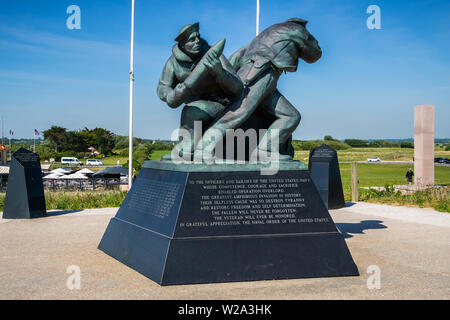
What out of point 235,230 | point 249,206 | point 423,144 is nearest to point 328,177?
point 423,144

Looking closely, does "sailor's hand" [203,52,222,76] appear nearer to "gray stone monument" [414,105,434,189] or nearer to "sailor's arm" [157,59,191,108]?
"sailor's arm" [157,59,191,108]

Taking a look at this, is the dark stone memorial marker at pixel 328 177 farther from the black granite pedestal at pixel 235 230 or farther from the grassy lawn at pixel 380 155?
the grassy lawn at pixel 380 155

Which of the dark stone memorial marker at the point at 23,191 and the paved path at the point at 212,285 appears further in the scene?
the dark stone memorial marker at the point at 23,191

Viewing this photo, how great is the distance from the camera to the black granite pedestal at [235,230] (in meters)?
4.60

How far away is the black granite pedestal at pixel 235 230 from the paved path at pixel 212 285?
0.16 meters

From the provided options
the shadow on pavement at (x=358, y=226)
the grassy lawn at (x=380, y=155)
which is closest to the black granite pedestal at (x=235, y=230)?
the shadow on pavement at (x=358, y=226)

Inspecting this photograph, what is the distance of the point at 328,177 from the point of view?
1200 centimetres

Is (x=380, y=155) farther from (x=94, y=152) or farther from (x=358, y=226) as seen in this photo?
(x=358, y=226)

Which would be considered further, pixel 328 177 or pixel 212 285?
pixel 328 177

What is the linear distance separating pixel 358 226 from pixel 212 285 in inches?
195

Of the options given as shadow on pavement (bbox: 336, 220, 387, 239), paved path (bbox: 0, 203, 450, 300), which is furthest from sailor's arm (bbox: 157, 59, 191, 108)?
shadow on pavement (bbox: 336, 220, 387, 239)

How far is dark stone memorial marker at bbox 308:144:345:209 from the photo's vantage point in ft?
39.1

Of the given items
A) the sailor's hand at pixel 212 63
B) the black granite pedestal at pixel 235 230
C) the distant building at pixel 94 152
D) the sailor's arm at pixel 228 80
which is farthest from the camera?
the distant building at pixel 94 152
